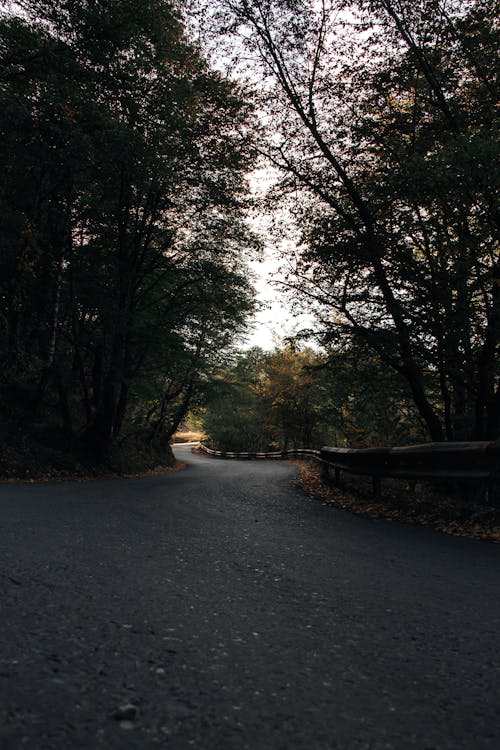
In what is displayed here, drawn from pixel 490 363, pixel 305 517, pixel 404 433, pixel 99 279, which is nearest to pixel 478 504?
pixel 305 517

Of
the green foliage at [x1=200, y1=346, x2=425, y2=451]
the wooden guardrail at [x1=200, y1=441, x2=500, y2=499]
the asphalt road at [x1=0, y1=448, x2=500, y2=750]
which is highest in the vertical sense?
the green foliage at [x1=200, y1=346, x2=425, y2=451]

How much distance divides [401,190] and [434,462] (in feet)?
16.8

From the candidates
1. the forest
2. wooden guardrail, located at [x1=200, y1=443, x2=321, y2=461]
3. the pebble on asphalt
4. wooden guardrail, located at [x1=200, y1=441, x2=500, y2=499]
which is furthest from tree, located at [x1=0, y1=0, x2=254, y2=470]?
wooden guardrail, located at [x1=200, y1=443, x2=321, y2=461]

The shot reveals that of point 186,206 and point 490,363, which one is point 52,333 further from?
point 490,363

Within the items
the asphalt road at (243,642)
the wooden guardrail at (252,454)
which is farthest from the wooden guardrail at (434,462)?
the wooden guardrail at (252,454)

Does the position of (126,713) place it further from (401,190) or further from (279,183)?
(279,183)

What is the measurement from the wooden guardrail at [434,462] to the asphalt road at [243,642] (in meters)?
1.42

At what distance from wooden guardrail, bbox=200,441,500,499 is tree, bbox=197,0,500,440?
7.86ft

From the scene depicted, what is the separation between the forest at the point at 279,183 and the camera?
A: 30.6 feet

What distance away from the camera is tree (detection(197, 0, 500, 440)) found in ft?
29.4

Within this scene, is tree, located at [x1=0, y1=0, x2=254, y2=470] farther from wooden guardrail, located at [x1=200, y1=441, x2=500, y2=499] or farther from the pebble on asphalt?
the pebble on asphalt

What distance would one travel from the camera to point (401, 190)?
897cm

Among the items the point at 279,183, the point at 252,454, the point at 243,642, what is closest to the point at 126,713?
the point at 243,642

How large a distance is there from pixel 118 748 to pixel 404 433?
61.9 feet
